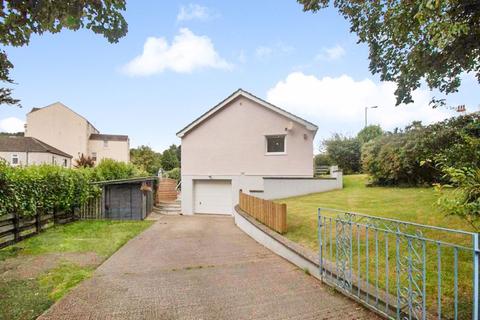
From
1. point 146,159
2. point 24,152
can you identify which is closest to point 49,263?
point 24,152

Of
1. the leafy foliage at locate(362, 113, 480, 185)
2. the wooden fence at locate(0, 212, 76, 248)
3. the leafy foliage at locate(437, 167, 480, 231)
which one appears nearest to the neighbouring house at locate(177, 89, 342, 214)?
the leafy foliage at locate(362, 113, 480, 185)

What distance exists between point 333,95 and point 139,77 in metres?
11.5

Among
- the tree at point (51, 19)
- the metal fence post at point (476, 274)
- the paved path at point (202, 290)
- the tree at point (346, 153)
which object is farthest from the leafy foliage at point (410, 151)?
the tree at point (51, 19)

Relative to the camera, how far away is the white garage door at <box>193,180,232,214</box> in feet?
60.5

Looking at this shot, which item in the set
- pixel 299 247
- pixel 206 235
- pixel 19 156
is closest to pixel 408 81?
pixel 299 247

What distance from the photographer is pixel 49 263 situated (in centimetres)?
686

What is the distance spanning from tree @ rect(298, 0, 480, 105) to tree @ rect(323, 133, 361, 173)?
20.7 meters

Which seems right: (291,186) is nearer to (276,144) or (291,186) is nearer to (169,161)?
(276,144)

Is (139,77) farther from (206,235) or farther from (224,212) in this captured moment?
(206,235)

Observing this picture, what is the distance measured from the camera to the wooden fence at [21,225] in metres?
8.37

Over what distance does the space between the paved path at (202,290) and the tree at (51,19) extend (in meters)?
3.30

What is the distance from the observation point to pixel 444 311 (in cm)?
364

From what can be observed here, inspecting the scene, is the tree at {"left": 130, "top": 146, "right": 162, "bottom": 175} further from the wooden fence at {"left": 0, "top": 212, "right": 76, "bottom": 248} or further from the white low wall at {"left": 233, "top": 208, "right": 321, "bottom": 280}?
the white low wall at {"left": 233, "top": 208, "right": 321, "bottom": 280}

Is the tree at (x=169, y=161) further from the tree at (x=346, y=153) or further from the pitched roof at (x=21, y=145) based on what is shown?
the tree at (x=346, y=153)
